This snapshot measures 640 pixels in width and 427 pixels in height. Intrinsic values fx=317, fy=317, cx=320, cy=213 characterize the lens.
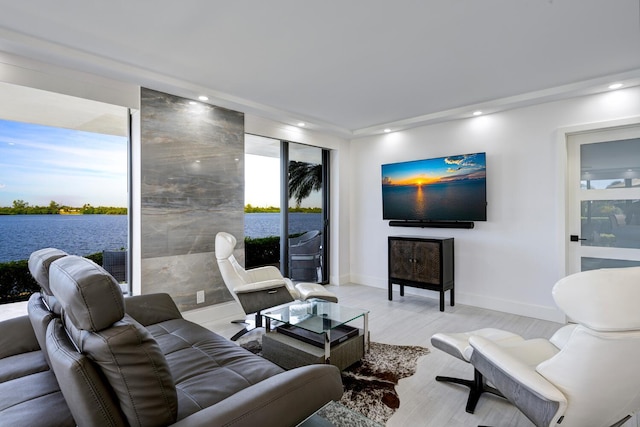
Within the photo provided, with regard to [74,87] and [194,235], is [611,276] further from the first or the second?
[74,87]

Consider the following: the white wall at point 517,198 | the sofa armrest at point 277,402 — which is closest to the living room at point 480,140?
the white wall at point 517,198

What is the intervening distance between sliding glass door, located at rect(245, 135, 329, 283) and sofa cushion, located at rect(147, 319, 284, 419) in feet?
8.37

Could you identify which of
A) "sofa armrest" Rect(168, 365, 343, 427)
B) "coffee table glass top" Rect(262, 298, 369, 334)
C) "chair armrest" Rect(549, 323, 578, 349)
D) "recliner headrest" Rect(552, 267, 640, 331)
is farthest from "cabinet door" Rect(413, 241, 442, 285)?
"sofa armrest" Rect(168, 365, 343, 427)

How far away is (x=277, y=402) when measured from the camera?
1152 mm

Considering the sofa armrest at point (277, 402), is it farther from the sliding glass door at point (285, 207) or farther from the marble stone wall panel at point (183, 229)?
the sliding glass door at point (285, 207)

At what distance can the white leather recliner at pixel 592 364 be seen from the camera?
1.23 meters

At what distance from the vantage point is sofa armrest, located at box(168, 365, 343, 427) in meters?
1.05

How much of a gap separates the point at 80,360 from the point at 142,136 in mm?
2742

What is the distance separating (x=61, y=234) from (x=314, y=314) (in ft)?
8.66

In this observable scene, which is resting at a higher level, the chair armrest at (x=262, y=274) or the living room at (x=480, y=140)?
the living room at (x=480, y=140)

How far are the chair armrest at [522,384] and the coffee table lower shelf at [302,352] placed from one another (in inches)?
39.3

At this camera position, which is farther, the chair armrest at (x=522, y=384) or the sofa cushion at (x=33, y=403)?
the chair armrest at (x=522, y=384)

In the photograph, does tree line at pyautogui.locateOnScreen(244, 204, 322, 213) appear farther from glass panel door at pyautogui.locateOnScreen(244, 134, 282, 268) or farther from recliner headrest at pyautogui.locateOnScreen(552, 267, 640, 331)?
recliner headrest at pyautogui.locateOnScreen(552, 267, 640, 331)

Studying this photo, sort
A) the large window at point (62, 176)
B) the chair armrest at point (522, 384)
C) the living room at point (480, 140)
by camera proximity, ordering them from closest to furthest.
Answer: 1. the chair armrest at point (522, 384)
2. the living room at point (480, 140)
3. the large window at point (62, 176)
